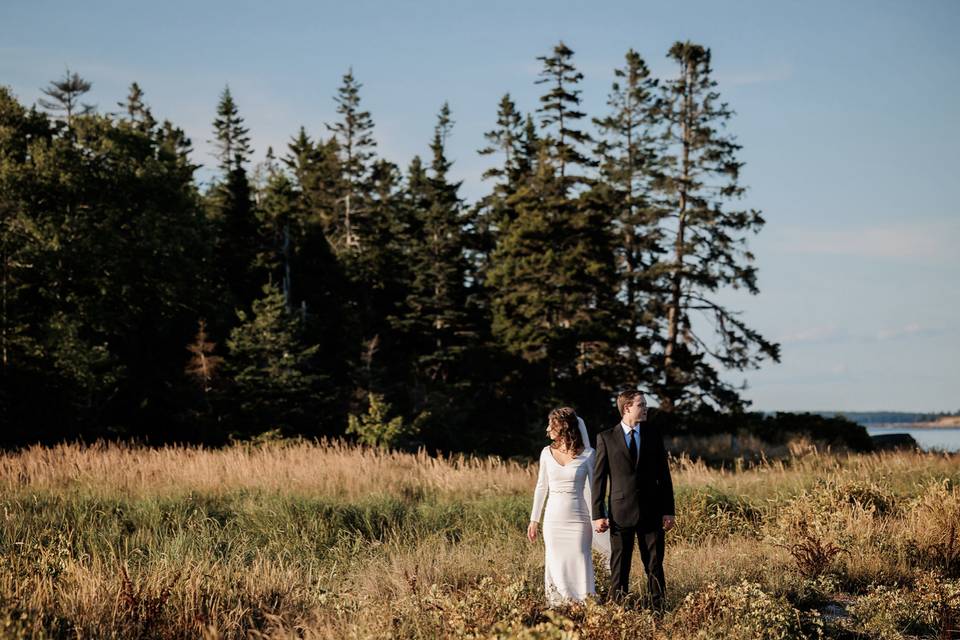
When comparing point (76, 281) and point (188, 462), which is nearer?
point (188, 462)

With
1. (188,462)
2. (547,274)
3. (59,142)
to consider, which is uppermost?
(59,142)

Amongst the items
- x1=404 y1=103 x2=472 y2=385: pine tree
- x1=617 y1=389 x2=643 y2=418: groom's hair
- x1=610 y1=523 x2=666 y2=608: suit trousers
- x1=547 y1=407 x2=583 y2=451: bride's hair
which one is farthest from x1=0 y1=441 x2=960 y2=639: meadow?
x1=404 y1=103 x2=472 y2=385: pine tree

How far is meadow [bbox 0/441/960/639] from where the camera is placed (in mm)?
6371

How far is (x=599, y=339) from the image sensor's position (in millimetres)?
37125

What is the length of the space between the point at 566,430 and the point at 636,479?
35.1 inches

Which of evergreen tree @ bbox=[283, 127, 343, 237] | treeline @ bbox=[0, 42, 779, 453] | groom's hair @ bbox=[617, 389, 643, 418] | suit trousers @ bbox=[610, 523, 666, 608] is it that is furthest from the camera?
evergreen tree @ bbox=[283, 127, 343, 237]

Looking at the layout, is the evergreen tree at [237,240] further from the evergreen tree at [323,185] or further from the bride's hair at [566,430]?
the bride's hair at [566,430]

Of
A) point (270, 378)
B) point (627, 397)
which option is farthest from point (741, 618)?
point (270, 378)

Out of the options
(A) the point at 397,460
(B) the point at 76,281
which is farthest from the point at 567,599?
(B) the point at 76,281

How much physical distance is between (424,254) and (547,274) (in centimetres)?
725

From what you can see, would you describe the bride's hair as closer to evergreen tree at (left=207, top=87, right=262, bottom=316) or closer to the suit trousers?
the suit trousers

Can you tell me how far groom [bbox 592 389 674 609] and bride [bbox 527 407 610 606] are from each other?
A: 303mm

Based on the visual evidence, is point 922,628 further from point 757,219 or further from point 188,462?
point 757,219

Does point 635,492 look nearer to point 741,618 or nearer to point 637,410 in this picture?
point 637,410
